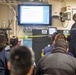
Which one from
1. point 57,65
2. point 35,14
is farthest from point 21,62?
point 35,14

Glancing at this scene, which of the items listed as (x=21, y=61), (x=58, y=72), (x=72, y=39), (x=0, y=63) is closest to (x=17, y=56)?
(x=21, y=61)

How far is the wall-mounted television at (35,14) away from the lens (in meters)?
7.91

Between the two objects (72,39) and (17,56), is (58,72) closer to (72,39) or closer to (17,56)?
(17,56)

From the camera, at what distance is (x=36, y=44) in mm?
7230

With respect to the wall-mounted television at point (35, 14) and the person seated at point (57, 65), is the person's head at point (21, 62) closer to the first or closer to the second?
the person seated at point (57, 65)

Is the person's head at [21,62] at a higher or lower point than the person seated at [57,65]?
higher

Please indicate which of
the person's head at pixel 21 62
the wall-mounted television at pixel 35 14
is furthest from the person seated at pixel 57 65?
the wall-mounted television at pixel 35 14

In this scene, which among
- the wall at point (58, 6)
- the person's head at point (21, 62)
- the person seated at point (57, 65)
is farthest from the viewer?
the wall at point (58, 6)

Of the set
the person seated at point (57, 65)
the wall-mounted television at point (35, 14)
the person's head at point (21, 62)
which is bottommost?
the person seated at point (57, 65)

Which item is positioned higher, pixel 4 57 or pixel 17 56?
pixel 17 56

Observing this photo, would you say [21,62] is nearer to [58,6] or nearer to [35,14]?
[35,14]

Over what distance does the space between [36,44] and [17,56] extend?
553 cm

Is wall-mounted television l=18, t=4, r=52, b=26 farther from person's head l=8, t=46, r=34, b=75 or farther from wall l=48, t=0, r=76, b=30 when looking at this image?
person's head l=8, t=46, r=34, b=75

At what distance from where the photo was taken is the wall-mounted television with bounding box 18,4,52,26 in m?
7.91
